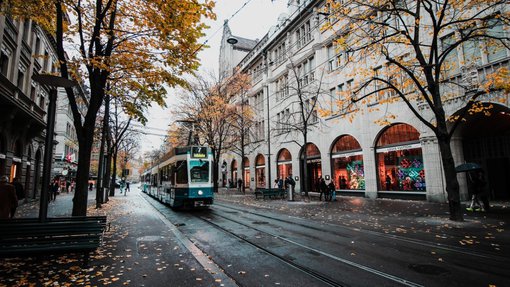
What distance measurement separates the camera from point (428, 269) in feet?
17.4

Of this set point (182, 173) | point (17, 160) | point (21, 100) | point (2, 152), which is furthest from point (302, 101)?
point (17, 160)

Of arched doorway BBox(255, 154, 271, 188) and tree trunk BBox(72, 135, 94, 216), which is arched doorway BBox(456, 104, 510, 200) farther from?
arched doorway BBox(255, 154, 271, 188)

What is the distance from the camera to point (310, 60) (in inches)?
1125

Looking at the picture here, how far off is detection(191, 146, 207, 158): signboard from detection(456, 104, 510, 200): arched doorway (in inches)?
595

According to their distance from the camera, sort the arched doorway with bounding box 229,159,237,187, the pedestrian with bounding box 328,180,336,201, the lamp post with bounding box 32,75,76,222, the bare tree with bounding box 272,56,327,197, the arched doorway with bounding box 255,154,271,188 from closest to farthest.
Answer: the lamp post with bounding box 32,75,76,222, the pedestrian with bounding box 328,180,336,201, the bare tree with bounding box 272,56,327,197, the arched doorway with bounding box 255,154,271,188, the arched doorway with bounding box 229,159,237,187

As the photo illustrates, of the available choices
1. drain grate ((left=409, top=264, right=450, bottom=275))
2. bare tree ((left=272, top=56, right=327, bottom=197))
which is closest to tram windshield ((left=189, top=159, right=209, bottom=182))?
bare tree ((left=272, top=56, right=327, bottom=197))

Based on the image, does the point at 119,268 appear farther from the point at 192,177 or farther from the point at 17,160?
the point at 17,160

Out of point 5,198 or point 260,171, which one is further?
point 260,171

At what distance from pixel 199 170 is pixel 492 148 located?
1765 centimetres

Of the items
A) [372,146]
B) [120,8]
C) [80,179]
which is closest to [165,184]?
[80,179]

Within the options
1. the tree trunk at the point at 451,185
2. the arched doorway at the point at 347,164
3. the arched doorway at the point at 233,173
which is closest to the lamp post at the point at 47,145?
the tree trunk at the point at 451,185

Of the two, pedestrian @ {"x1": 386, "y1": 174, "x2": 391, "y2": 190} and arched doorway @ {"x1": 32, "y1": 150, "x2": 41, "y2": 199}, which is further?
arched doorway @ {"x1": 32, "y1": 150, "x2": 41, "y2": 199}

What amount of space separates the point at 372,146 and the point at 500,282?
1743 cm

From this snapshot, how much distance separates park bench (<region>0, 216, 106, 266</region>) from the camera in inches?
203
